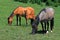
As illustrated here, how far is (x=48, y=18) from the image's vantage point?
627 inches

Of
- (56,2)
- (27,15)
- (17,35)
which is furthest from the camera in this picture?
(56,2)

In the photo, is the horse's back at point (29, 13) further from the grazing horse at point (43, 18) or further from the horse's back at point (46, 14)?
the horse's back at point (46, 14)

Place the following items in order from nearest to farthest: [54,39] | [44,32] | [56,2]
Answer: [54,39] < [44,32] < [56,2]

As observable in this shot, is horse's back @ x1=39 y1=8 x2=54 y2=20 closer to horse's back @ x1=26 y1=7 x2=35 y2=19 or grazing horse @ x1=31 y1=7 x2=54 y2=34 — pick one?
grazing horse @ x1=31 y1=7 x2=54 y2=34

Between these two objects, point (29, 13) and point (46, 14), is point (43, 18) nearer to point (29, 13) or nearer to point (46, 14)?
point (46, 14)

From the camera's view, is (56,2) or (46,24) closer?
Answer: (46,24)

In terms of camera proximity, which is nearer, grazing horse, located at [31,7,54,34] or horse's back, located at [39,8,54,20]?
grazing horse, located at [31,7,54,34]

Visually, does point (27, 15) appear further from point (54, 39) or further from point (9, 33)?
point (54, 39)

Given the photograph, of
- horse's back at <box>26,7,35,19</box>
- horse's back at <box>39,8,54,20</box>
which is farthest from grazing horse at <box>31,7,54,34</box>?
horse's back at <box>26,7,35,19</box>

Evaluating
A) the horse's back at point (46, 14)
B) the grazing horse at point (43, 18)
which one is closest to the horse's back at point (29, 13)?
the grazing horse at point (43, 18)

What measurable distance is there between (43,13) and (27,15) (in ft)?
13.8

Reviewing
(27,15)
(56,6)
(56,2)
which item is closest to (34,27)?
(27,15)

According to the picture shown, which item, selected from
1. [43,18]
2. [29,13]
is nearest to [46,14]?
[43,18]

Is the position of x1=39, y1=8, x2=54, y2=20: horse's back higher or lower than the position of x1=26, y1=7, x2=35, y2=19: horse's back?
higher
